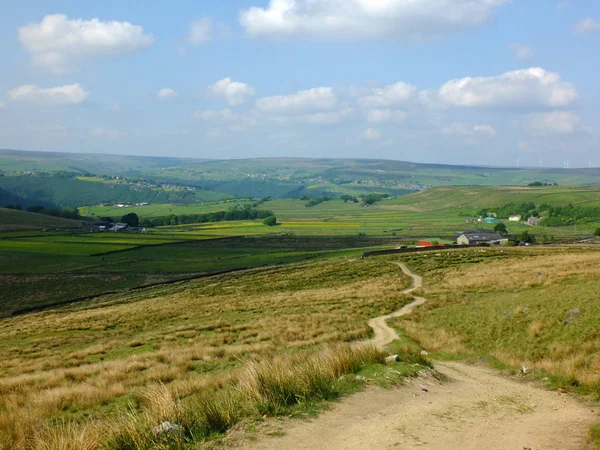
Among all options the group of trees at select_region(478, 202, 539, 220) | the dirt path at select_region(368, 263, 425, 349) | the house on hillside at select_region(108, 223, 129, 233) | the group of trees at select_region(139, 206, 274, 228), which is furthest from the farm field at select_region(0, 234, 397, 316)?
the group of trees at select_region(478, 202, 539, 220)

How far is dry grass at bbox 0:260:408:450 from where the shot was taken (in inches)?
424

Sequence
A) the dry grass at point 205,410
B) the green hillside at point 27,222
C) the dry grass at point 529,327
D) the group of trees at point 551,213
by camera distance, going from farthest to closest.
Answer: the group of trees at point 551,213 < the green hillside at point 27,222 < the dry grass at point 529,327 < the dry grass at point 205,410

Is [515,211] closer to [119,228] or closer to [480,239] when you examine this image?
[480,239]

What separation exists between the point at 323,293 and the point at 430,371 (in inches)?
1108

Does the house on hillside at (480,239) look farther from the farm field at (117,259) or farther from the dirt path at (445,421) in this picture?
the dirt path at (445,421)

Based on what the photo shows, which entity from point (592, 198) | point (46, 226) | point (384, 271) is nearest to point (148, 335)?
point (384, 271)

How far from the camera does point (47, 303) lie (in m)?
48.6

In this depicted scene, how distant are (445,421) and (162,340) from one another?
18.3 meters

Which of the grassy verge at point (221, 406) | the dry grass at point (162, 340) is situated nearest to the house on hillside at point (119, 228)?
the dry grass at point (162, 340)

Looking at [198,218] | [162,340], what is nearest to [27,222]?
[198,218]

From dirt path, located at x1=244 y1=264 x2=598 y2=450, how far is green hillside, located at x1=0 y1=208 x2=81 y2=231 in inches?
4749

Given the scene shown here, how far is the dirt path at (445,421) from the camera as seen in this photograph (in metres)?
7.93

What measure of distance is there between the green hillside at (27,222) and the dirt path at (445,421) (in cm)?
12063

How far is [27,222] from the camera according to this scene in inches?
4978
